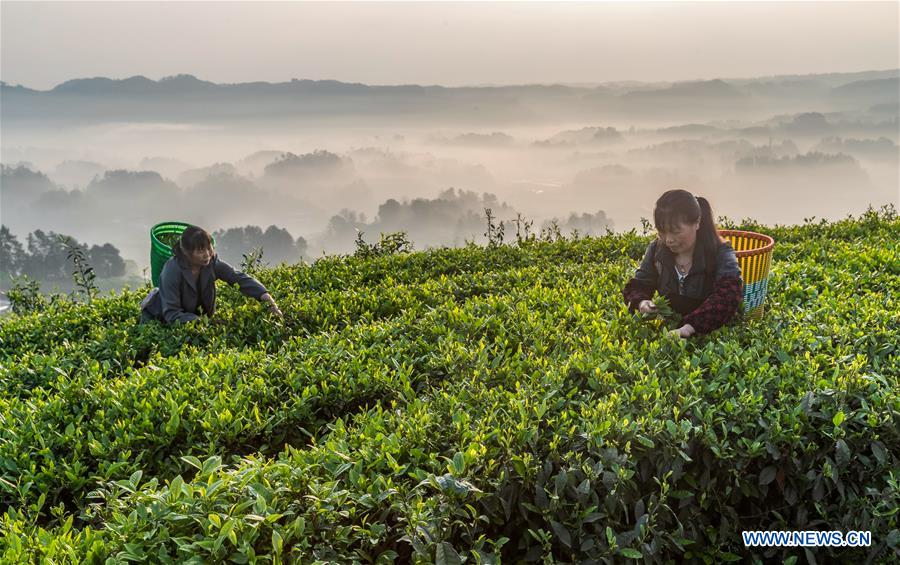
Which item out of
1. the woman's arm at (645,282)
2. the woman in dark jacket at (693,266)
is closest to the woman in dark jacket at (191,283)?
the woman's arm at (645,282)

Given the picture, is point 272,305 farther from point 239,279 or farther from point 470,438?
point 470,438

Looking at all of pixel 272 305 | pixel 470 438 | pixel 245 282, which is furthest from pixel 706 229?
pixel 245 282

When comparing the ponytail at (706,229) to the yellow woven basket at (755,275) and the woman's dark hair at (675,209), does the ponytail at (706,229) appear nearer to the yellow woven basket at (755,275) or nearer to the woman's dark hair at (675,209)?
the woman's dark hair at (675,209)

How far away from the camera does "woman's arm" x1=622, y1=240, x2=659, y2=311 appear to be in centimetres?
469

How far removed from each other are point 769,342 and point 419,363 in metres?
2.06

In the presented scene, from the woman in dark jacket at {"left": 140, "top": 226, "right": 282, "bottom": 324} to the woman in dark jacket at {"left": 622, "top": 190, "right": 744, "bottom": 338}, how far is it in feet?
9.62

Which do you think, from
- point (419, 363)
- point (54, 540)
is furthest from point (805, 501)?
point (54, 540)

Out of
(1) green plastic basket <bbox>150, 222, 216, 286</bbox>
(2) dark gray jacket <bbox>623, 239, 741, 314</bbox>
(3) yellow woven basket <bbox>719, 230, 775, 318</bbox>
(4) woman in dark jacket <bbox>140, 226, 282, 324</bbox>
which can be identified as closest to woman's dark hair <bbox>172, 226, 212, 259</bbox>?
(4) woman in dark jacket <bbox>140, 226, 282, 324</bbox>

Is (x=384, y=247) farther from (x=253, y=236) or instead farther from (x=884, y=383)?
(x=253, y=236)

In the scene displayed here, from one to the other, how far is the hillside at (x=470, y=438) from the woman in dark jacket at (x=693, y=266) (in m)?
0.22

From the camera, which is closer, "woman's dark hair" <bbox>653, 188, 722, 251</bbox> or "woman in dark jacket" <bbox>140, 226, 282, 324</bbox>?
"woman's dark hair" <bbox>653, 188, 722, 251</bbox>

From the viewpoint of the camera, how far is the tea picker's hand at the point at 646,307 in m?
4.51

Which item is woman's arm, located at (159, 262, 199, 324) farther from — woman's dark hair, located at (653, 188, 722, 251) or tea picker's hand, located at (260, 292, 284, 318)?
woman's dark hair, located at (653, 188, 722, 251)

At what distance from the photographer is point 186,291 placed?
5.68 meters
